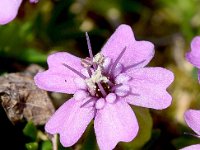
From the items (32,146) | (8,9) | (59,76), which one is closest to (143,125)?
(59,76)

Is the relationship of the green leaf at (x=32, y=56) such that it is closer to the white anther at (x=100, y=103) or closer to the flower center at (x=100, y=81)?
the flower center at (x=100, y=81)

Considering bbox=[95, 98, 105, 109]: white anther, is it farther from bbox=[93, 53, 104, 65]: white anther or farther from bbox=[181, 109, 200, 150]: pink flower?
bbox=[181, 109, 200, 150]: pink flower

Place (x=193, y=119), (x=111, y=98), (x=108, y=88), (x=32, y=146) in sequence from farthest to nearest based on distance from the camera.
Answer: (x=32, y=146) < (x=108, y=88) < (x=111, y=98) < (x=193, y=119)

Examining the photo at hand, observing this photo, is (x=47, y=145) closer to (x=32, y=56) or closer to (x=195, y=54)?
(x=32, y=56)

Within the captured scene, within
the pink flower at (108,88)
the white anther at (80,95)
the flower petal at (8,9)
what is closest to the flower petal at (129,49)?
the pink flower at (108,88)

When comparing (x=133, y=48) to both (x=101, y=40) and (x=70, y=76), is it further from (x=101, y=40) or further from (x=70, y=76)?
(x=101, y=40)

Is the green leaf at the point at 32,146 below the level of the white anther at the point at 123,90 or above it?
below

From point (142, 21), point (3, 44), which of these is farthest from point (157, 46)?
point (3, 44)
